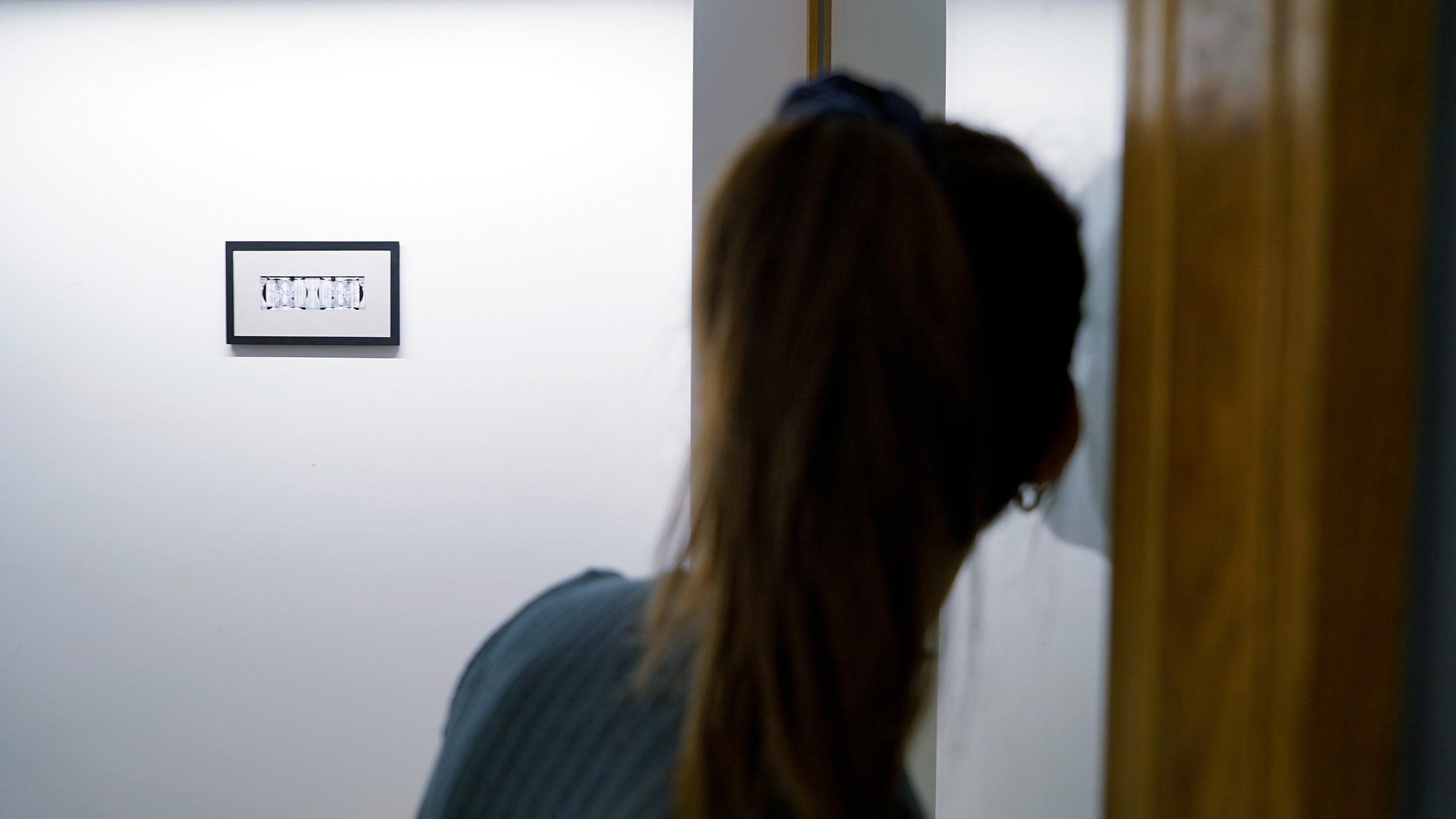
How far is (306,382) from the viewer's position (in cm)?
211

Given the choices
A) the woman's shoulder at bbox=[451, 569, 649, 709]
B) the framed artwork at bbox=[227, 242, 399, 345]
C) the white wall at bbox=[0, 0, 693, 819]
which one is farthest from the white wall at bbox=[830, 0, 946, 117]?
the framed artwork at bbox=[227, 242, 399, 345]

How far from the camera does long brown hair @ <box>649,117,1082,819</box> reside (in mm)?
366

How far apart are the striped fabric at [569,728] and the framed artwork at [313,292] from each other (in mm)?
1748

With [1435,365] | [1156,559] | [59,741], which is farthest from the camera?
[59,741]

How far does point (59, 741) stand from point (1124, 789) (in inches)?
106

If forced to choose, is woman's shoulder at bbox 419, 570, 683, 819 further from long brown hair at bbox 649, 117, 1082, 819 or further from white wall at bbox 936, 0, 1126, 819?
white wall at bbox 936, 0, 1126, 819

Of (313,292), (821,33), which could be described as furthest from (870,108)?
(313,292)

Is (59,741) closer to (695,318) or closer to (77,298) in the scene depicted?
(77,298)

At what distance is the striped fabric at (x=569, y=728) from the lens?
1.42ft

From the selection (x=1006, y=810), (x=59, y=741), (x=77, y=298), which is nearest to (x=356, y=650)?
(x=59, y=741)

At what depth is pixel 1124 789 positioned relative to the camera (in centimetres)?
39

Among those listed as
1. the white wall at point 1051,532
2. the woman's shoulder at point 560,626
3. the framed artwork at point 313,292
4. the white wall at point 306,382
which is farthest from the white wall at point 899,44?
the framed artwork at point 313,292

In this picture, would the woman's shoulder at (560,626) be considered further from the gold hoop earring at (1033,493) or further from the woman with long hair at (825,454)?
the gold hoop earring at (1033,493)

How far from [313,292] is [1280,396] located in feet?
7.16
